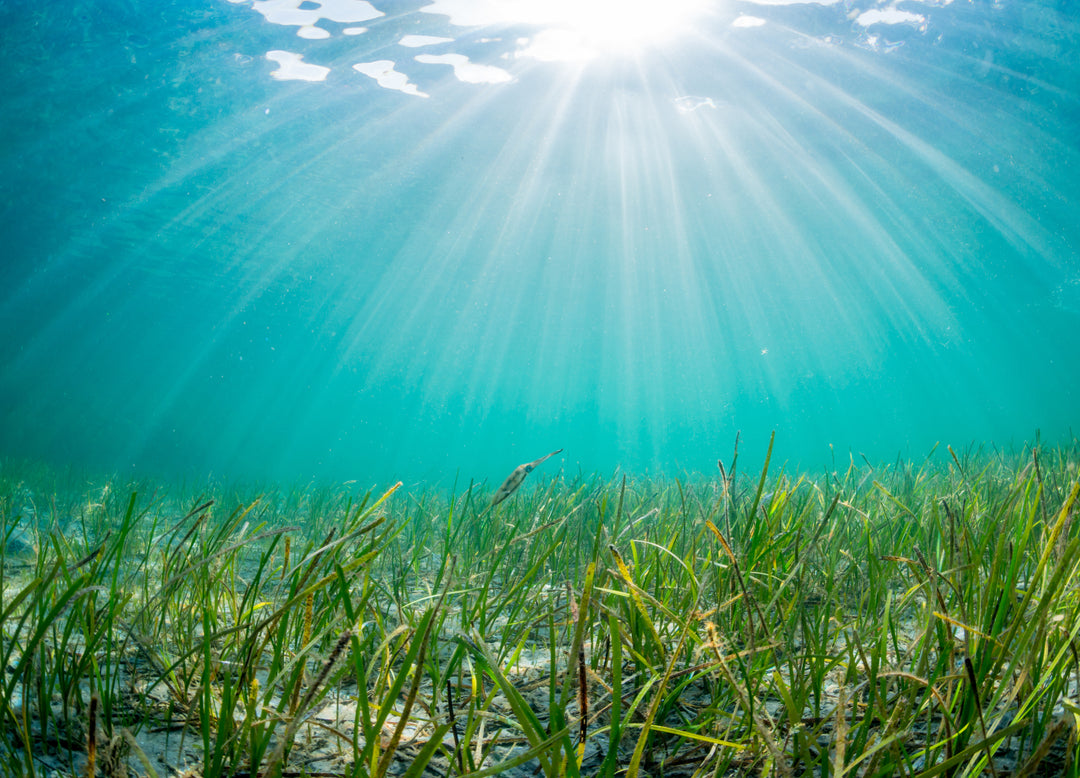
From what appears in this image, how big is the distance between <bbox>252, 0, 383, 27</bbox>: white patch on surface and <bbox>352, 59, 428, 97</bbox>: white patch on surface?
166 cm

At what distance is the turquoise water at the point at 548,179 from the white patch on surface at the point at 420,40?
0.06m

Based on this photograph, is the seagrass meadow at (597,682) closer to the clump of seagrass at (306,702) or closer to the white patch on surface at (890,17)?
the clump of seagrass at (306,702)

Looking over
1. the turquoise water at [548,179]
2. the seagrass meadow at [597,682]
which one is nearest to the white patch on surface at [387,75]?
the turquoise water at [548,179]

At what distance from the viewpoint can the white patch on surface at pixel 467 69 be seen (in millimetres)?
15844

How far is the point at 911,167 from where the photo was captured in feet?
66.8

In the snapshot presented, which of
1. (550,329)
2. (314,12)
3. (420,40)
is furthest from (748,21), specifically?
(550,329)

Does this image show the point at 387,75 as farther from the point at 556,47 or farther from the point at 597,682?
the point at 597,682

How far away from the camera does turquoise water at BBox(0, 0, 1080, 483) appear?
14.8 metres

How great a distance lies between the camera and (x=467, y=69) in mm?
16453

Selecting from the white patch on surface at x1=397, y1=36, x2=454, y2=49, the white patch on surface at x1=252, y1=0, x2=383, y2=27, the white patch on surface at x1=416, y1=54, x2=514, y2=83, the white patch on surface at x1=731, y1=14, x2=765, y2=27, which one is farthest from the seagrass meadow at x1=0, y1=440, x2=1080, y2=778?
the white patch on surface at x1=416, y1=54, x2=514, y2=83

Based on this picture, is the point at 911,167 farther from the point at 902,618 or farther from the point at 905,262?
the point at 902,618

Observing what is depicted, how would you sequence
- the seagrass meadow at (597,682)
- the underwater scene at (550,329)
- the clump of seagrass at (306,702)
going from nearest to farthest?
the clump of seagrass at (306,702) < the seagrass meadow at (597,682) < the underwater scene at (550,329)

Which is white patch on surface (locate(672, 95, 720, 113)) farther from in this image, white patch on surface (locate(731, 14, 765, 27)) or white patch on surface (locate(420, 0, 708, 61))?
white patch on surface (locate(731, 14, 765, 27))

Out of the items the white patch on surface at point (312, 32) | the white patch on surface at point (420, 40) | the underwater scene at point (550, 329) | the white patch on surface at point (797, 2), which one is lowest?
the underwater scene at point (550, 329)
